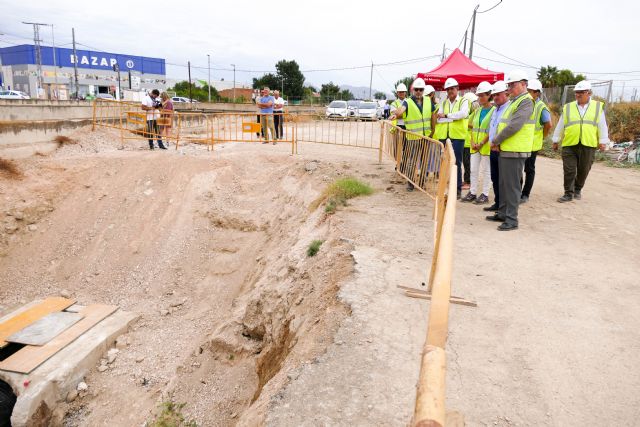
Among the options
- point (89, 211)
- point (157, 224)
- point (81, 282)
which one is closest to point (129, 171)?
point (89, 211)

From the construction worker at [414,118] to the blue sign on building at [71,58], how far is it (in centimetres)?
4920

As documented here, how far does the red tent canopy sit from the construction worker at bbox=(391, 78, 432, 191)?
17.7ft

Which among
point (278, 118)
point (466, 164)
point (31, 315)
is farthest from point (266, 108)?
point (31, 315)

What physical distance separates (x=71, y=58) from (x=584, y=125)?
55.0m

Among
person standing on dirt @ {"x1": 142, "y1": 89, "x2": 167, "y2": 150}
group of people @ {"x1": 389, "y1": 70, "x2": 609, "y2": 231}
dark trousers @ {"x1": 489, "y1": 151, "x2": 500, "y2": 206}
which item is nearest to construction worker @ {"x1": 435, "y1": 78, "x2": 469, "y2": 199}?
group of people @ {"x1": 389, "y1": 70, "x2": 609, "y2": 231}

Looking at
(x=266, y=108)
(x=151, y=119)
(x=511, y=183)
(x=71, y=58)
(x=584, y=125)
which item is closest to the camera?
(x=511, y=183)

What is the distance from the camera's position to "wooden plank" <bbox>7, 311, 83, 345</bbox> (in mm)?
6867

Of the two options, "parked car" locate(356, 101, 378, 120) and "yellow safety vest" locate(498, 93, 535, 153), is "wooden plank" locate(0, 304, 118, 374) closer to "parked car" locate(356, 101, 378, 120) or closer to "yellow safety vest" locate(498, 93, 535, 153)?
"yellow safety vest" locate(498, 93, 535, 153)

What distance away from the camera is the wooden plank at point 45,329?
687 cm

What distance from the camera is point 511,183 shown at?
19.5 ft

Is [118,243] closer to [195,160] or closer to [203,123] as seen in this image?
[195,160]

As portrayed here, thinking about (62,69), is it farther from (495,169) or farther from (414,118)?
(495,169)

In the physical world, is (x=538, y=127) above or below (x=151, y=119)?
above

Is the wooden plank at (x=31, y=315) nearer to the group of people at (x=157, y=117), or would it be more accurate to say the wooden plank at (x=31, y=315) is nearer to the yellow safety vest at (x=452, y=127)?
the group of people at (x=157, y=117)
